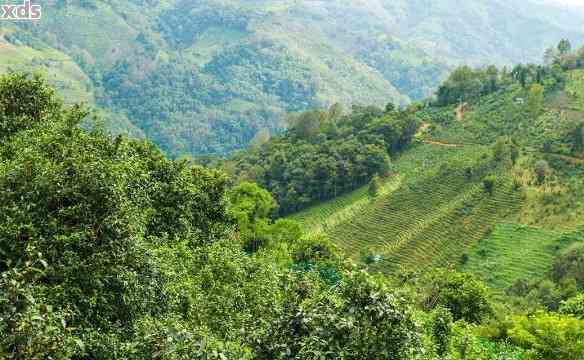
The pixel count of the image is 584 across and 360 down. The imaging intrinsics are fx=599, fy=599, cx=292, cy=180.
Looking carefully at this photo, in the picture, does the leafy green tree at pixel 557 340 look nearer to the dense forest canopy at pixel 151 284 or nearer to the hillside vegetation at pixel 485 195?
the dense forest canopy at pixel 151 284

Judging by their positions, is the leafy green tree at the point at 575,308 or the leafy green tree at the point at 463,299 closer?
the leafy green tree at the point at 575,308

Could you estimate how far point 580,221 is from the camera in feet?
Answer: 169

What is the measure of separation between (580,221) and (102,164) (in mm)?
47782

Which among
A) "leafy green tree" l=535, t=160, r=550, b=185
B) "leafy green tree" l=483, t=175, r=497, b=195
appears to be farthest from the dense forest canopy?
"leafy green tree" l=535, t=160, r=550, b=185

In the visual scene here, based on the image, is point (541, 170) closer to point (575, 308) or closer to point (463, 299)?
point (463, 299)

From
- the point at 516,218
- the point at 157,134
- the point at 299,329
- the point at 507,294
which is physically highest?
the point at 299,329

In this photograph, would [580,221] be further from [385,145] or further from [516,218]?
[385,145]

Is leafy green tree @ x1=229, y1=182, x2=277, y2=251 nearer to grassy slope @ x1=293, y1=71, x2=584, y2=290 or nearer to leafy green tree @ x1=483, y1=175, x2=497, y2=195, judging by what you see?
grassy slope @ x1=293, y1=71, x2=584, y2=290

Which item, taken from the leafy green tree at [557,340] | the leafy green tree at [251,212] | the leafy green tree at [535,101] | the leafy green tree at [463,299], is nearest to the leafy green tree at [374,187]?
the leafy green tree at [251,212]

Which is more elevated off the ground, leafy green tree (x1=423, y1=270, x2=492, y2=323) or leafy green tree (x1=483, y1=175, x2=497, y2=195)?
leafy green tree (x1=483, y1=175, x2=497, y2=195)

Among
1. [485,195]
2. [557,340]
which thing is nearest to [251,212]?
[485,195]

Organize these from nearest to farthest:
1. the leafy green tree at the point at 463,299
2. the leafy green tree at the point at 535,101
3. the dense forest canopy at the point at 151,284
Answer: the dense forest canopy at the point at 151,284, the leafy green tree at the point at 463,299, the leafy green tree at the point at 535,101

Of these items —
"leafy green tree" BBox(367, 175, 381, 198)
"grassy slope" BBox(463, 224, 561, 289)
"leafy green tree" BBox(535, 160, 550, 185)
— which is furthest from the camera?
"leafy green tree" BBox(367, 175, 381, 198)

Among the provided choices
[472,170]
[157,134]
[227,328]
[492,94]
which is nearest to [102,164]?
[227,328]
